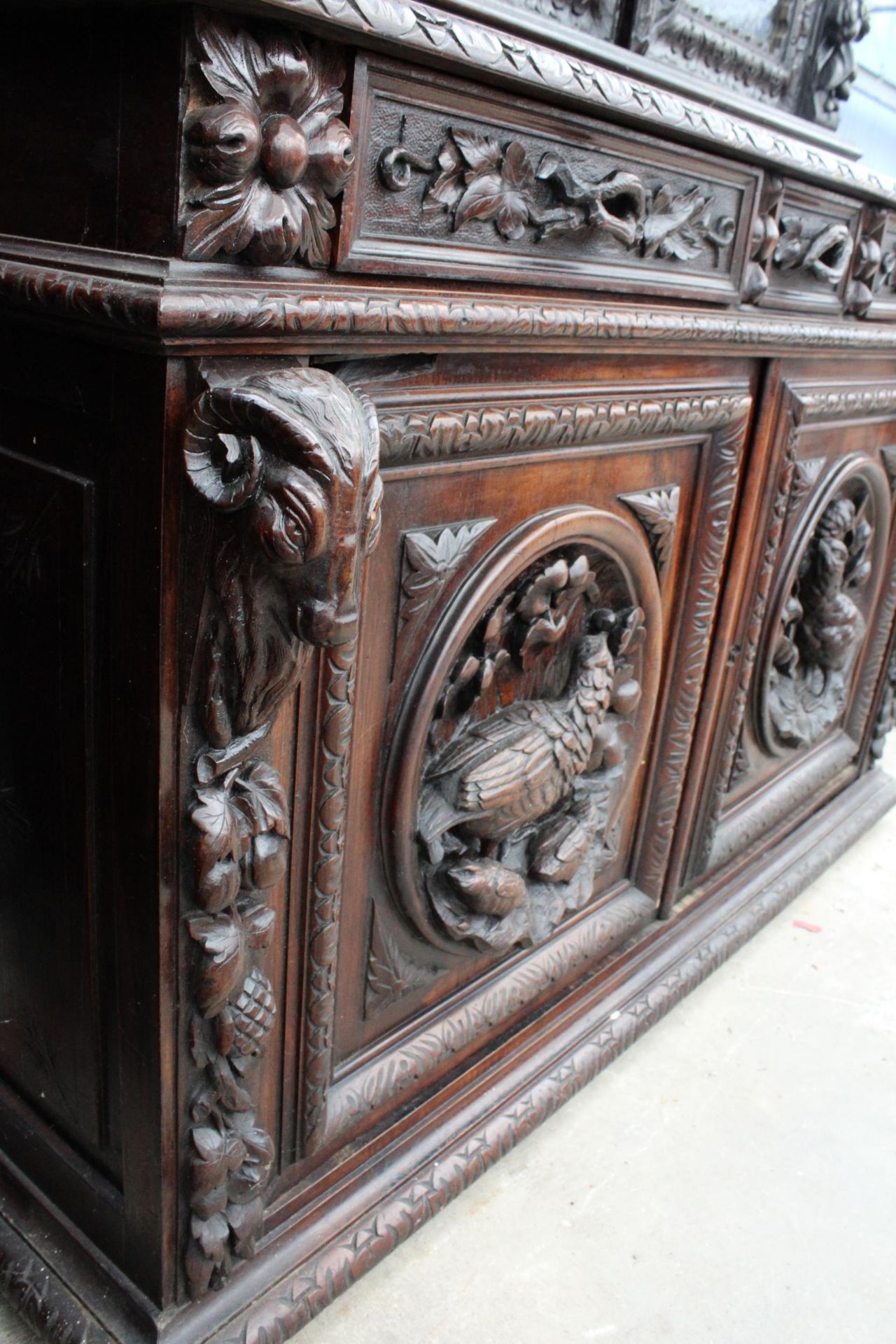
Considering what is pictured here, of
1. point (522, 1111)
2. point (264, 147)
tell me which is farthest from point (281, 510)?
point (522, 1111)

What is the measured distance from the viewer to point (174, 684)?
2.46 feet

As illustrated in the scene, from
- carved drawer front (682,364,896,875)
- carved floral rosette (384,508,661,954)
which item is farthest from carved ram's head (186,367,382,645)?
carved drawer front (682,364,896,875)

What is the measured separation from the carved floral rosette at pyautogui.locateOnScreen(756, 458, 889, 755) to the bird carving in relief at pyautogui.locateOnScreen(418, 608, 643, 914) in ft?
1.69

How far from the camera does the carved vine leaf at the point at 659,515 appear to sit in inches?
48.1

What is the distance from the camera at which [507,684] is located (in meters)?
1.18

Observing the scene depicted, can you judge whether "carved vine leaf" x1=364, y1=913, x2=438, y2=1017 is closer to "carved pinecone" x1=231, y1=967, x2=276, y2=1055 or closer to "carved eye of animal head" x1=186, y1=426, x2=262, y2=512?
"carved pinecone" x1=231, y1=967, x2=276, y2=1055

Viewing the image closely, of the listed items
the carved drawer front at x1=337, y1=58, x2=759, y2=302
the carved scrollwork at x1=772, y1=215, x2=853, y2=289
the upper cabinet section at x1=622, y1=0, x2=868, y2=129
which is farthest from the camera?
the carved scrollwork at x1=772, y1=215, x2=853, y2=289

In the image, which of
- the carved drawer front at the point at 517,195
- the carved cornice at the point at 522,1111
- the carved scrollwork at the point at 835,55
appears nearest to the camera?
the carved drawer front at the point at 517,195

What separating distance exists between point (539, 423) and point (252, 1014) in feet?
1.86

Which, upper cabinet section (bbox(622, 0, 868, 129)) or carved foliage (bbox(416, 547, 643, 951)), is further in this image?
upper cabinet section (bbox(622, 0, 868, 129))

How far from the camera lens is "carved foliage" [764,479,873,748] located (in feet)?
5.68

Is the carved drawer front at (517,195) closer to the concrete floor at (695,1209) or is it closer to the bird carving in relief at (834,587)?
the bird carving in relief at (834,587)

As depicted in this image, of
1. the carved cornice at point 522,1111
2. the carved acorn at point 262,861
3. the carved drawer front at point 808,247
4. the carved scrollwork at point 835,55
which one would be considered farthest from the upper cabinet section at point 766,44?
the carved cornice at point 522,1111

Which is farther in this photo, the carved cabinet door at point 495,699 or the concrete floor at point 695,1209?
the concrete floor at point 695,1209
